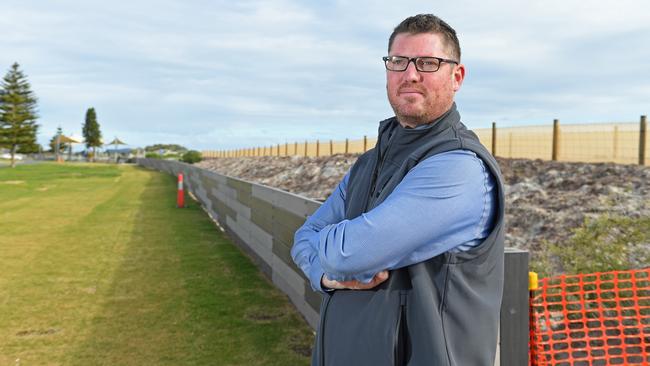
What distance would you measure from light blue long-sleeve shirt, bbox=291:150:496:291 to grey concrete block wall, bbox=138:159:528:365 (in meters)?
1.28

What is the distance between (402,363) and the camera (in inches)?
71.4

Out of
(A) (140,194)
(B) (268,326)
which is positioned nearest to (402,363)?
(B) (268,326)

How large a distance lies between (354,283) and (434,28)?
0.92 m

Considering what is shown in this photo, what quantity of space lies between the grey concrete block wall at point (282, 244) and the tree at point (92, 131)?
13001 centimetres

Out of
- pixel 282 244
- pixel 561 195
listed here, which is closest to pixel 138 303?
pixel 282 244

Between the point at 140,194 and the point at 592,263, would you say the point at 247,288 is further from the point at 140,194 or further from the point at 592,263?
the point at 140,194

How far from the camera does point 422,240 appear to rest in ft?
5.58

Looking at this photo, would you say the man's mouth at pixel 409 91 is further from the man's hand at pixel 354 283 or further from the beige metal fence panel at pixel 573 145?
the beige metal fence panel at pixel 573 145

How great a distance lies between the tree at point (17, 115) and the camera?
7669 cm

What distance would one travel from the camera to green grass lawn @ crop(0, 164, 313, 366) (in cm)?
512

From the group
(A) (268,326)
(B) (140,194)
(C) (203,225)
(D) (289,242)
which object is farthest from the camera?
(B) (140,194)

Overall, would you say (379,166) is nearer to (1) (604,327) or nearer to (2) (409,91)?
(2) (409,91)

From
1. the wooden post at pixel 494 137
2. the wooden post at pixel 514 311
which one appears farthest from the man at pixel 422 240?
the wooden post at pixel 494 137

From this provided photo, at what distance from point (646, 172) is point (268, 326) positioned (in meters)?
9.87
